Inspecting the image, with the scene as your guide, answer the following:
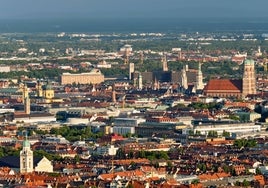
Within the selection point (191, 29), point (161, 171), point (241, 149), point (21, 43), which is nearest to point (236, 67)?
point (21, 43)

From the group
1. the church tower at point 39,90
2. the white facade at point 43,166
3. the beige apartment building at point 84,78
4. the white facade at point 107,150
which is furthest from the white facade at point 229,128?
the beige apartment building at point 84,78

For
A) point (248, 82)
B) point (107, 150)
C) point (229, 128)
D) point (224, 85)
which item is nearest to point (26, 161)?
point (107, 150)

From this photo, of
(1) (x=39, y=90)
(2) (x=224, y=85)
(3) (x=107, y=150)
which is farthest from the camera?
(2) (x=224, y=85)

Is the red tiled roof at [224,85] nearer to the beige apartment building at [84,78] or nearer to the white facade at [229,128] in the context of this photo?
the beige apartment building at [84,78]

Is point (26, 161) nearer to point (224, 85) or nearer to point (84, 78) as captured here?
point (224, 85)

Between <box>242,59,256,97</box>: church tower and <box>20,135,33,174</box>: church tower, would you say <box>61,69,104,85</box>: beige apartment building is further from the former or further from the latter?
<box>20,135,33,174</box>: church tower

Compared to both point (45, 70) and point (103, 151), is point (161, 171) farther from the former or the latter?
point (45, 70)
